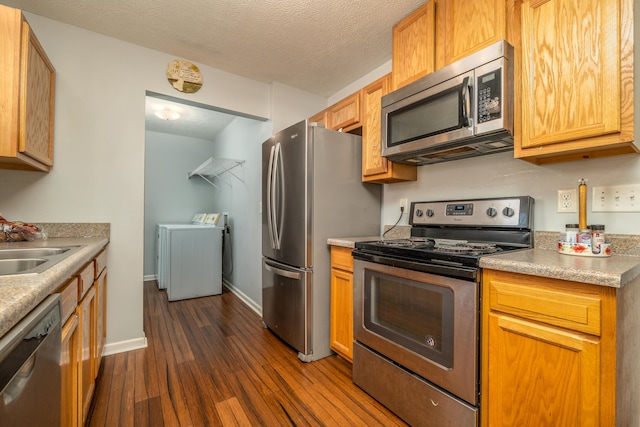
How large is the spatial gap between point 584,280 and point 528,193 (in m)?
0.77

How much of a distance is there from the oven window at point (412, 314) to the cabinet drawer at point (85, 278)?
137 centimetres

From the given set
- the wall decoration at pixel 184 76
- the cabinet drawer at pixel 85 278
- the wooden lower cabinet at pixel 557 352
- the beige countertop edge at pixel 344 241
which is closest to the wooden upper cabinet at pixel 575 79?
the wooden lower cabinet at pixel 557 352

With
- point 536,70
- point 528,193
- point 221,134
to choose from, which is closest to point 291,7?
point 536,70

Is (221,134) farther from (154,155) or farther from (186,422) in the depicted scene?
(186,422)

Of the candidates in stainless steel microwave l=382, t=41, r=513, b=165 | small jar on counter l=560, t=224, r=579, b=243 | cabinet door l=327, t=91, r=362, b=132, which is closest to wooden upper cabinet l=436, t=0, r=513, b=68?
stainless steel microwave l=382, t=41, r=513, b=165

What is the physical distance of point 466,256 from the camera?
47.9 inches

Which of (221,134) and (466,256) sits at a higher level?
(221,134)

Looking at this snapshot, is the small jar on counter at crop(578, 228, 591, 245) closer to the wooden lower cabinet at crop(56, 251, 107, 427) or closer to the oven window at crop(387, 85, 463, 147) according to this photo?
the oven window at crop(387, 85, 463, 147)

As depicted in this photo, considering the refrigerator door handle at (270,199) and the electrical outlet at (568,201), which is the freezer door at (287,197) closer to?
the refrigerator door handle at (270,199)

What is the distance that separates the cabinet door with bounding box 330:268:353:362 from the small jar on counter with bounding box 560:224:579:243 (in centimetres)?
114

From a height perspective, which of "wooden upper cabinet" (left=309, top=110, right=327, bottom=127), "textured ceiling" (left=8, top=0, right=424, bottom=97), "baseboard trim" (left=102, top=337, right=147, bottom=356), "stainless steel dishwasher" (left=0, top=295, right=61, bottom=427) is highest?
"textured ceiling" (left=8, top=0, right=424, bottom=97)

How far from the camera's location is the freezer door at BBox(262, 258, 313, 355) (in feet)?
6.81

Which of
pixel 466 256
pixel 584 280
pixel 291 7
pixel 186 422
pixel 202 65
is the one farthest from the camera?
pixel 202 65

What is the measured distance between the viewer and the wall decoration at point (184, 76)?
7.95 feet
